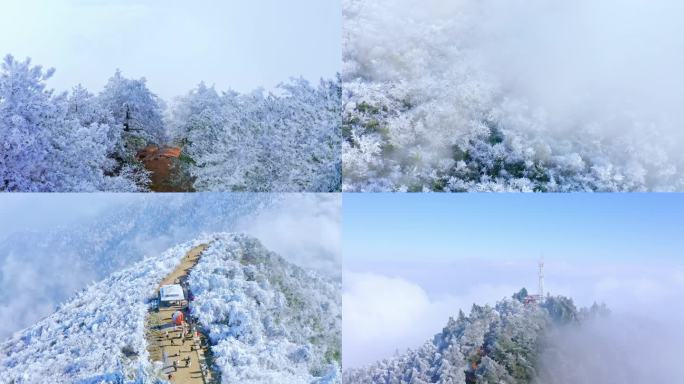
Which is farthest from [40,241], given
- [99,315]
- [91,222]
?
[99,315]

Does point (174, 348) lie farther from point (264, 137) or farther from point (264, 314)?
point (264, 137)

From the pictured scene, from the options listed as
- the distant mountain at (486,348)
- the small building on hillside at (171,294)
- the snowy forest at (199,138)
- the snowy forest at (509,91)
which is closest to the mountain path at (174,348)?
the small building on hillside at (171,294)

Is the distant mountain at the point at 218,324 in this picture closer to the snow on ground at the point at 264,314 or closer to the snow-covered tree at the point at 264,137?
the snow on ground at the point at 264,314

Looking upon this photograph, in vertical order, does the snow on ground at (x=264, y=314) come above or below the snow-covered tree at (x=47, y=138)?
below

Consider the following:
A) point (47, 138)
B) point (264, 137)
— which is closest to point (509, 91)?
point (264, 137)

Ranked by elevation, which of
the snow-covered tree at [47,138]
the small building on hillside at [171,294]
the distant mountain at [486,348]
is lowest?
the distant mountain at [486,348]

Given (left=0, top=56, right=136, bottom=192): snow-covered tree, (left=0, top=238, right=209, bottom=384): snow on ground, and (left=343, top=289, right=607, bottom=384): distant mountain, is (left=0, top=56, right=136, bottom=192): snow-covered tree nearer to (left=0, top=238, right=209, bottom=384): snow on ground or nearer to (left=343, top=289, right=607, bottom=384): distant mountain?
(left=0, top=238, right=209, bottom=384): snow on ground
